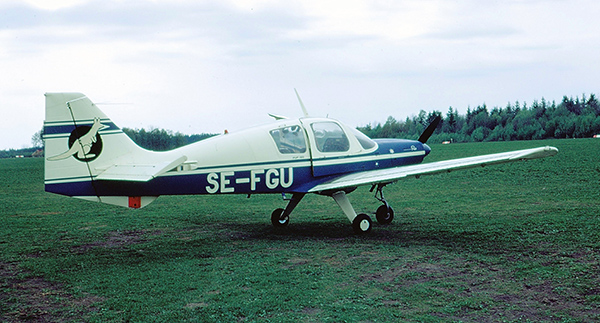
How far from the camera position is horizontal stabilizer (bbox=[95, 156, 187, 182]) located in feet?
27.9

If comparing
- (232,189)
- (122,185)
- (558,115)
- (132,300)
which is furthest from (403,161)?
(558,115)

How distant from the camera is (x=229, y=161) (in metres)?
9.66

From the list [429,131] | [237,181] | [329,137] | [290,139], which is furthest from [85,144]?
[429,131]

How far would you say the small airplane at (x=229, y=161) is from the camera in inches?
343

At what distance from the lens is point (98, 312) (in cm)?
580

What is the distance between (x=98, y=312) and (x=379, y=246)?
4851 millimetres

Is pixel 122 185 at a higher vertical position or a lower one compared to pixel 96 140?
lower

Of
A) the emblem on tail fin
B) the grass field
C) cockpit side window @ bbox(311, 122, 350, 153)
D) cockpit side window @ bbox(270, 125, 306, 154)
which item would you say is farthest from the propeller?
the emblem on tail fin

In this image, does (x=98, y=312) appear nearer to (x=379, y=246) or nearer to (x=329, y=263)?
(x=329, y=263)

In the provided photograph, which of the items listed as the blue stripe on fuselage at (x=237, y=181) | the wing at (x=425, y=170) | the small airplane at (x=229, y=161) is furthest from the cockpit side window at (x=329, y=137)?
the wing at (x=425, y=170)

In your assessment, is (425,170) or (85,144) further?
(425,170)

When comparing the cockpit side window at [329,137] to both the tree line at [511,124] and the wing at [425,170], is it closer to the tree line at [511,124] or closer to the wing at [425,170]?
the wing at [425,170]

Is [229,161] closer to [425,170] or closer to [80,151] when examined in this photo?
[80,151]

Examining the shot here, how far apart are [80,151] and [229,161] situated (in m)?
2.56
